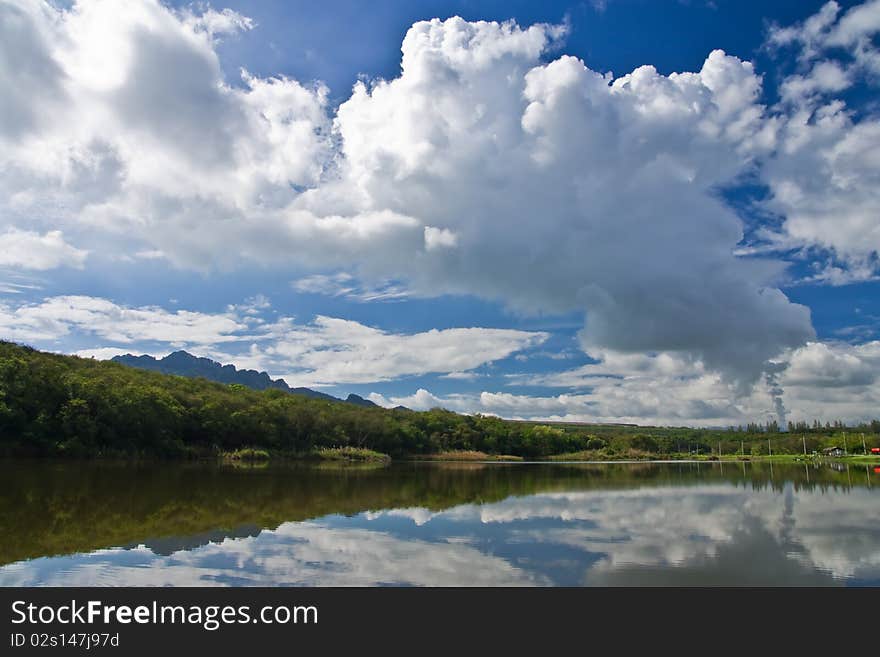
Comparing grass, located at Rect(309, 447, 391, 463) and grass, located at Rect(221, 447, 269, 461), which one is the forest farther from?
grass, located at Rect(221, 447, 269, 461)

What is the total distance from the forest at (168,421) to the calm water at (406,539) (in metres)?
30.5

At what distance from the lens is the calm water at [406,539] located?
12383 millimetres

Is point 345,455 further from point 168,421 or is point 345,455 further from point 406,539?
point 406,539

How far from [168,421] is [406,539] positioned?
6047 centimetres

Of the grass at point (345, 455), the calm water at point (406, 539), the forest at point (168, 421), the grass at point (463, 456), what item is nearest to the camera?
the calm water at point (406, 539)

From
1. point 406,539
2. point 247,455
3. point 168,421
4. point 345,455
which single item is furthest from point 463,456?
point 406,539

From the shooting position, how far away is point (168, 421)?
226 ft

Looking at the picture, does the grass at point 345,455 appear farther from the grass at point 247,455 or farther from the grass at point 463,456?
the grass at point 463,456

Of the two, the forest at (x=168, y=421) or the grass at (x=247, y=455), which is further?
the grass at (x=247, y=455)

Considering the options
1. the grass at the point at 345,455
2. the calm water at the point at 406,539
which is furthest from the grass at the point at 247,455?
the calm water at the point at 406,539

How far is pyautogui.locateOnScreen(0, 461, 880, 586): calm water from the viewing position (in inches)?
488
